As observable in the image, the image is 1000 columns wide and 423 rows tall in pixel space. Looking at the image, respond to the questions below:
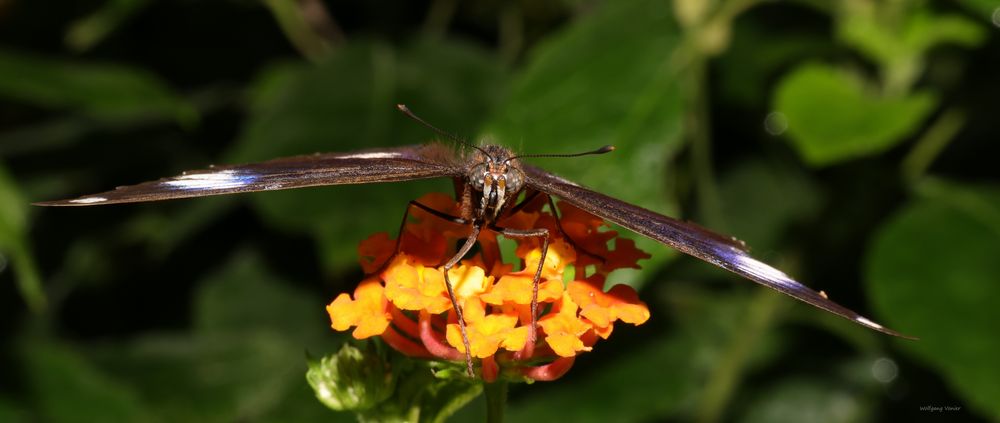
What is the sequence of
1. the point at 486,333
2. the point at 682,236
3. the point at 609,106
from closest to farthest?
the point at 486,333 < the point at 682,236 < the point at 609,106

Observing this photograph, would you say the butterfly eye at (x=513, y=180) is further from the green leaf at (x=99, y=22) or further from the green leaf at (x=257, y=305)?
the green leaf at (x=257, y=305)

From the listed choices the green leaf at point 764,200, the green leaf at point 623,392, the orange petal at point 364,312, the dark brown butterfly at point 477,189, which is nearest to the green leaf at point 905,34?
the green leaf at point 764,200

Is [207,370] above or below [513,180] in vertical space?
below

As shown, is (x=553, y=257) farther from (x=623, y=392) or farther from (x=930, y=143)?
(x=930, y=143)

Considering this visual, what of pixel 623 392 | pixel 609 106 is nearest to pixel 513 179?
pixel 609 106

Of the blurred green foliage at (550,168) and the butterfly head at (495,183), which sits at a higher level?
the blurred green foliage at (550,168)

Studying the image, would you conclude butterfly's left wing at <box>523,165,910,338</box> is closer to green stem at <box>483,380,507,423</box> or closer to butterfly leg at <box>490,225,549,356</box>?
butterfly leg at <box>490,225,549,356</box>

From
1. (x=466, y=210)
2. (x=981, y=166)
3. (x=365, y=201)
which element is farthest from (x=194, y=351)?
(x=981, y=166)
